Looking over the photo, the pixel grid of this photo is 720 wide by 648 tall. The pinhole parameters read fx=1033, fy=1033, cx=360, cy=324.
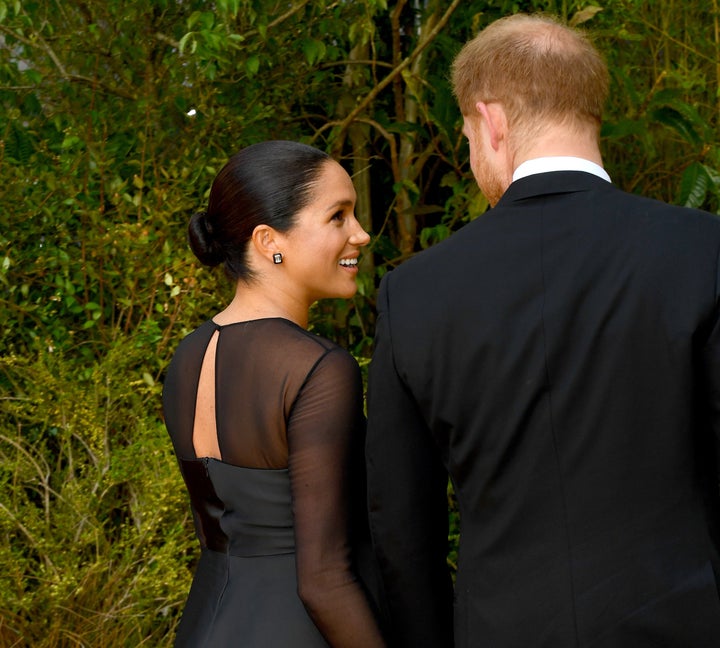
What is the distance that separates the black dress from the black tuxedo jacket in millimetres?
227

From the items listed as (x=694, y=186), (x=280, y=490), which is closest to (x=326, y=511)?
(x=280, y=490)

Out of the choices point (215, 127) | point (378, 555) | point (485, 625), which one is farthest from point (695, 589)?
point (215, 127)

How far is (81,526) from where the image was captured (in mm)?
3248

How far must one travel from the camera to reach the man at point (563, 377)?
1.49 m

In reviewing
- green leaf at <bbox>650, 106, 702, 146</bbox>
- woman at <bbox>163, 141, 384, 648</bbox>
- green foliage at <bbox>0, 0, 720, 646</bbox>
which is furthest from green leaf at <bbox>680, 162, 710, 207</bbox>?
woman at <bbox>163, 141, 384, 648</bbox>

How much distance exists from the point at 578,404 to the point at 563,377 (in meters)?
0.05

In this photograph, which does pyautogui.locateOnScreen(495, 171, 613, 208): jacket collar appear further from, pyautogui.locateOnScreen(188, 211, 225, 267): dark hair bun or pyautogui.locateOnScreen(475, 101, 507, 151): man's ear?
pyautogui.locateOnScreen(188, 211, 225, 267): dark hair bun

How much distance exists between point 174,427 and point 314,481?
14.2 inches

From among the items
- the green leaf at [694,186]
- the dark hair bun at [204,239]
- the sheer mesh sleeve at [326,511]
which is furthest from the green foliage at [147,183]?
the sheer mesh sleeve at [326,511]

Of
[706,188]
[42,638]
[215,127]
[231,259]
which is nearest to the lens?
[231,259]

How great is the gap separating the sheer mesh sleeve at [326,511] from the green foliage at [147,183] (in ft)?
4.66

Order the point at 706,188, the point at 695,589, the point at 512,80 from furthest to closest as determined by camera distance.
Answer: the point at 706,188
the point at 512,80
the point at 695,589

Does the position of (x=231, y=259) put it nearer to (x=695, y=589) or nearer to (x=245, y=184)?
(x=245, y=184)

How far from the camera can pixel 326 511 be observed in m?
1.78
